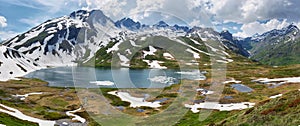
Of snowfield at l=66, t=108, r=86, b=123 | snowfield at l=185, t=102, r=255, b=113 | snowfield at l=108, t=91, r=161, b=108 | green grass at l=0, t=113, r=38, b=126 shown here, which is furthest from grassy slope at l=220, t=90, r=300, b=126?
snowfield at l=108, t=91, r=161, b=108

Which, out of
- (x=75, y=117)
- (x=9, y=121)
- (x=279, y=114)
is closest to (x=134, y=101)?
(x=75, y=117)

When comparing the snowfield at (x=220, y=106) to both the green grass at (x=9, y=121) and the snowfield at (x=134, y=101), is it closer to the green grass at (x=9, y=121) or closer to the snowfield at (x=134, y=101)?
the snowfield at (x=134, y=101)

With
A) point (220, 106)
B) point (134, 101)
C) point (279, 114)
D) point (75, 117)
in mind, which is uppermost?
point (279, 114)

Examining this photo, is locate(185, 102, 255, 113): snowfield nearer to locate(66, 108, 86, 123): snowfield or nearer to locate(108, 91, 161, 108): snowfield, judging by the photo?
locate(108, 91, 161, 108): snowfield

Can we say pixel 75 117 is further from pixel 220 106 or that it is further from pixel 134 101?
pixel 220 106

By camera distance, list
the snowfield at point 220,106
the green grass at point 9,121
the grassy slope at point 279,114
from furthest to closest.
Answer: the snowfield at point 220,106 < the green grass at point 9,121 < the grassy slope at point 279,114

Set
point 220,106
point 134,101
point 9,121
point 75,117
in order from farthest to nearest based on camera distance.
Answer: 1. point 134,101
2. point 220,106
3. point 75,117
4. point 9,121

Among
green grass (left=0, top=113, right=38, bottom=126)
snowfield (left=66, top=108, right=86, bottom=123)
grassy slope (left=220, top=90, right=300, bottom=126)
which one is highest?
grassy slope (left=220, top=90, right=300, bottom=126)

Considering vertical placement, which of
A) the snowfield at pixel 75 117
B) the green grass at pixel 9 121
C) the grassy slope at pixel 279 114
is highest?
the grassy slope at pixel 279 114

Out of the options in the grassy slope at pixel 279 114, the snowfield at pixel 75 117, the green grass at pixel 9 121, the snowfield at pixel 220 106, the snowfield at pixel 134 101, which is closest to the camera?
the grassy slope at pixel 279 114

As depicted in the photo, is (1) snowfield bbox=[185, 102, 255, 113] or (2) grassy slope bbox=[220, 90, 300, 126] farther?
(1) snowfield bbox=[185, 102, 255, 113]

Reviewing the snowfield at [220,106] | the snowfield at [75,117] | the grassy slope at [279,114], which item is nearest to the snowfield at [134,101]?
the snowfield at [220,106]

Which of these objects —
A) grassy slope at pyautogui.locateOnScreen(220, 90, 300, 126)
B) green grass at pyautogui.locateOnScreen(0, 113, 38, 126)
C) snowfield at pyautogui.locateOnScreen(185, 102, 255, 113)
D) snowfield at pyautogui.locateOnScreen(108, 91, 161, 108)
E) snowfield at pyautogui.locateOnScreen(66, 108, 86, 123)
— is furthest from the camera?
snowfield at pyautogui.locateOnScreen(108, 91, 161, 108)
